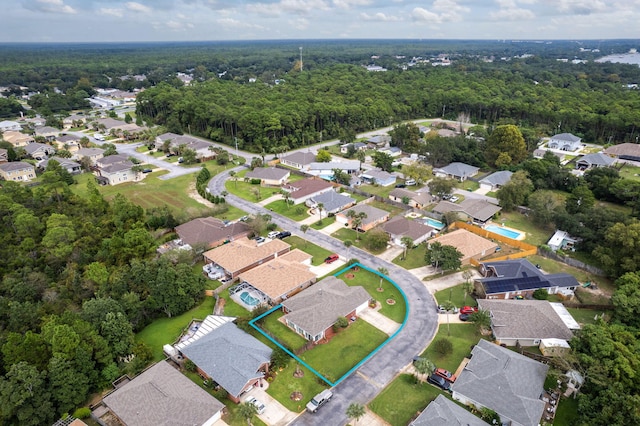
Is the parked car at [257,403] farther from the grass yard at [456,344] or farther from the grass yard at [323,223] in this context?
the grass yard at [323,223]

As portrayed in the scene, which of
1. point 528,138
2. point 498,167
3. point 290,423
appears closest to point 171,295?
point 290,423

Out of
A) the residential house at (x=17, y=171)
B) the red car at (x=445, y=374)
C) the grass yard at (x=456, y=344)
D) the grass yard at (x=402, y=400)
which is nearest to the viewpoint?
the grass yard at (x=402, y=400)

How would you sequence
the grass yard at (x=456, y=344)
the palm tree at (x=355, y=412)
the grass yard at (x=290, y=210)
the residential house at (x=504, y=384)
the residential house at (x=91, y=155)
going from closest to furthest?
the palm tree at (x=355, y=412) → the residential house at (x=504, y=384) → the grass yard at (x=456, y=344) → the grass yard at (x=290, y=210) → the residential house at (x=91, y=155)

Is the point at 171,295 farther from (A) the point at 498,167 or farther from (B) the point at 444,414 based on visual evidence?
(A) the point at 498,167

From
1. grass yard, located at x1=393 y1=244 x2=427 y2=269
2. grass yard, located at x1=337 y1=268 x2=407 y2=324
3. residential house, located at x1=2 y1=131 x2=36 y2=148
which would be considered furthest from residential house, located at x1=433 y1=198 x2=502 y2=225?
residential house, located at x1=2 y1=131 x2=36 y2=148

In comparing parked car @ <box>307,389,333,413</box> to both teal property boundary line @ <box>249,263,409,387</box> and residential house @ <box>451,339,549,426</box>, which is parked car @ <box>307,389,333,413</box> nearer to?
teal property boundary line @ <box>249,263,409,387</box>

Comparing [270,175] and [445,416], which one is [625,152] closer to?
[270,175]

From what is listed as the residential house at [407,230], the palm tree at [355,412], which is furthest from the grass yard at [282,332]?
the residential house at [407,230]
